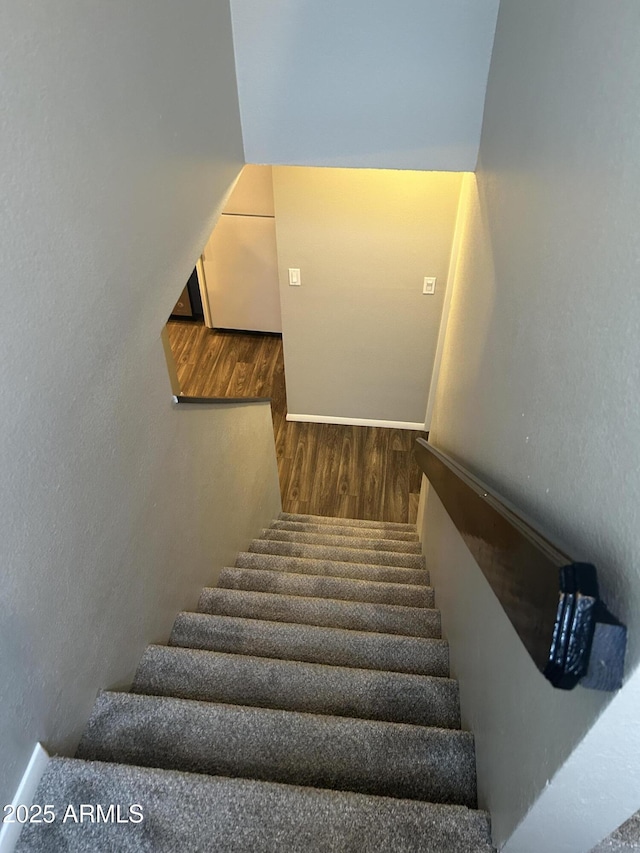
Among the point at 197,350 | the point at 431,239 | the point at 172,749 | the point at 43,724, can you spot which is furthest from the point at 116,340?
the point at 197,350

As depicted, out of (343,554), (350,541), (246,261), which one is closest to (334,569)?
(343,554)

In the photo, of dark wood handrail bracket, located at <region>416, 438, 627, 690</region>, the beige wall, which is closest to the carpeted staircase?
dark wood handrail bracket, located at <region>416, 438, 627, 690</region>

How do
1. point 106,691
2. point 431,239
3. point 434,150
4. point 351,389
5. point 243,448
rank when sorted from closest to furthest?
1. point 106,691
2. point 434,150
3. point 243,448
4. point 431,239
5. point 351,389

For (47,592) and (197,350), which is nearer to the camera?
(47,592)

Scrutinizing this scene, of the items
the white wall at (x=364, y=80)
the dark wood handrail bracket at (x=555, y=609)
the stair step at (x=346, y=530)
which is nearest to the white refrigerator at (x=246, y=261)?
the stair step at (x=346, y=530)

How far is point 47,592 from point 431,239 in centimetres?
304

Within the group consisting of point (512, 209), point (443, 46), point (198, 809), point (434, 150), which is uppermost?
point (443, 46)

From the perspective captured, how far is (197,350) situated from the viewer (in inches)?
212

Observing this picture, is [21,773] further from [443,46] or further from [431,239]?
[431,239]

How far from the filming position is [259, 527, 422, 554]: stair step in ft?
10.7

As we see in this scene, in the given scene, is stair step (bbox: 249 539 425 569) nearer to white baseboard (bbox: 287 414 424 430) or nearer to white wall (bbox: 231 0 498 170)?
white baseboard (bbox: 287 414 424 430)

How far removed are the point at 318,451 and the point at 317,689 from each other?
9.96 feet

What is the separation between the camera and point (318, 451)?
4.53 m

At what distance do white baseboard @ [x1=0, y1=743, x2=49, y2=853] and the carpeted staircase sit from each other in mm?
16
